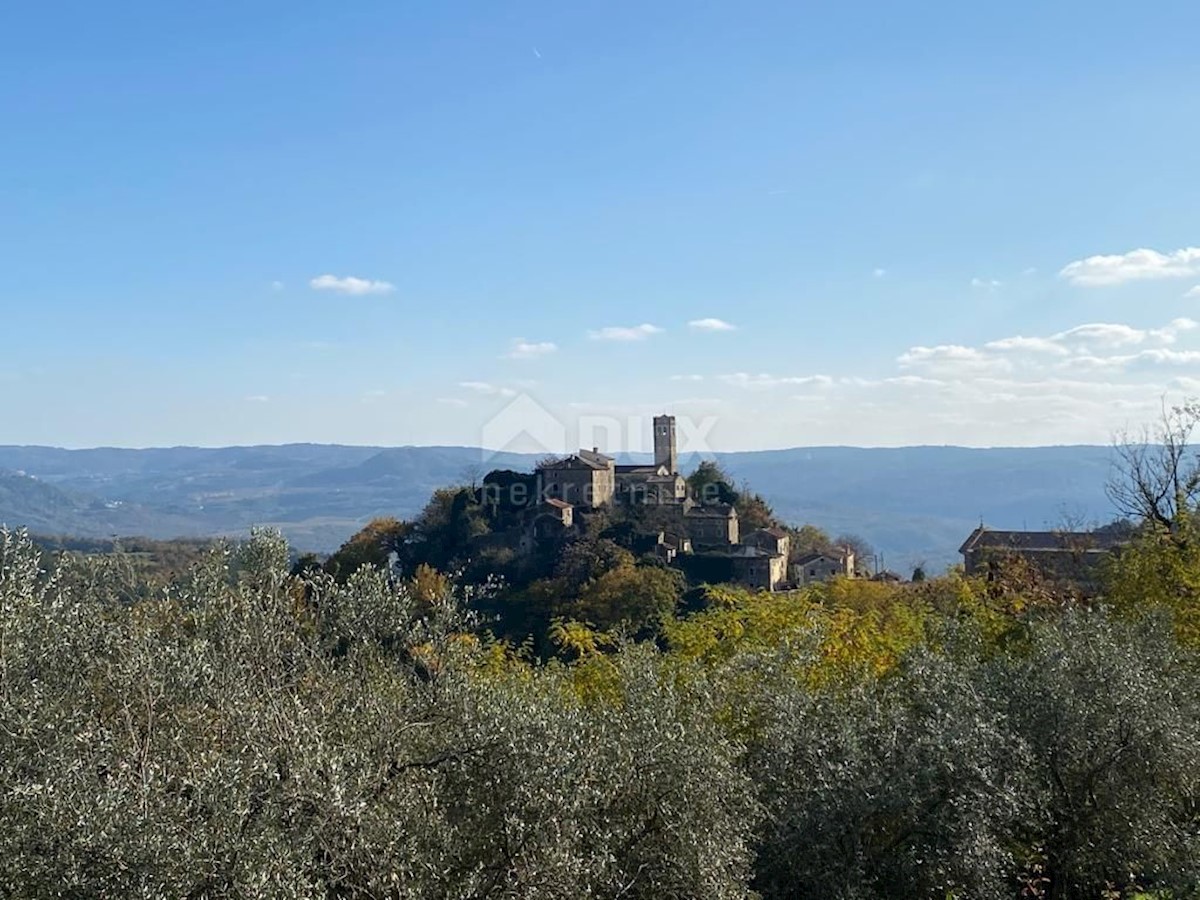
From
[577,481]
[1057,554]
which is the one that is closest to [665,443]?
[577,481]

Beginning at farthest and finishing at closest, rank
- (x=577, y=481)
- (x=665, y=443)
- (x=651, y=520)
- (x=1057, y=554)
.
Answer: (x=665, y=443) < (x=577, y=481) < (x=651, y=520) < (x=1057, y=554)

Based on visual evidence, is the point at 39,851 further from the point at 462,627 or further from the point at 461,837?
the point at 462,627

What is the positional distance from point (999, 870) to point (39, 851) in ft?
28.7

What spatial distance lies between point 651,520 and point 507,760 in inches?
2268

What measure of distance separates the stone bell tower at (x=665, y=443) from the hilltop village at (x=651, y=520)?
36.8ft

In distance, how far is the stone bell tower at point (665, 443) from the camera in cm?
8588

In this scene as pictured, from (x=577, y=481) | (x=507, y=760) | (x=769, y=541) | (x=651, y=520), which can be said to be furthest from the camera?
(x=577, y=481)

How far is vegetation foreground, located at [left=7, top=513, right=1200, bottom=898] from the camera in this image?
6.55m

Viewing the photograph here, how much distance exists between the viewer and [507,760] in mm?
7664

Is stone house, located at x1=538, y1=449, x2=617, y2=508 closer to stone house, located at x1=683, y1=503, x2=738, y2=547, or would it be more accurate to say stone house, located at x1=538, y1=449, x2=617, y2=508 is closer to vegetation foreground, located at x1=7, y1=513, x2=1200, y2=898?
stone house, located at x1=683, y1=503, x2=738, y2=547

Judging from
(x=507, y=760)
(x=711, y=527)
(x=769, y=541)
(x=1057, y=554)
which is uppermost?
(x=507, y=760)

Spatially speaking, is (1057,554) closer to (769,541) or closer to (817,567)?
(769,541)

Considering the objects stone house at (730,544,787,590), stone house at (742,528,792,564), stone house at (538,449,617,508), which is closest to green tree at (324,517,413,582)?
stone house at (538,449,617,508)

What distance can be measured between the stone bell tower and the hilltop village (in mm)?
11219
